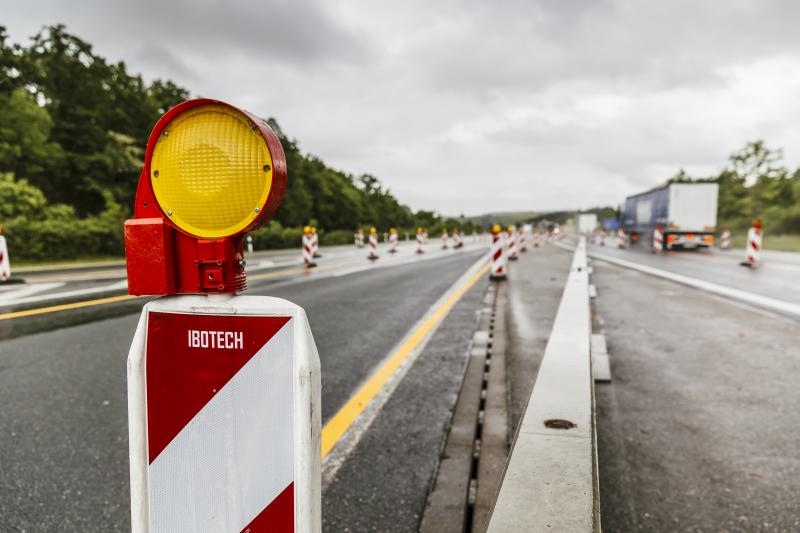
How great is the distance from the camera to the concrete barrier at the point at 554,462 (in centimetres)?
140

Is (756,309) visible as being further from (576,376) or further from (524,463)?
(524,463)

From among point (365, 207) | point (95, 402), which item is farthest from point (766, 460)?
point (365, 207)

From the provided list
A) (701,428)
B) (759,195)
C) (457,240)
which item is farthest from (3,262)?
(759,195)

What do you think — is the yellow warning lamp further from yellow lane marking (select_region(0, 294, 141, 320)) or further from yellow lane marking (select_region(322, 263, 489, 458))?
yellow lane marking (select_region(0, 294, 141, 320))

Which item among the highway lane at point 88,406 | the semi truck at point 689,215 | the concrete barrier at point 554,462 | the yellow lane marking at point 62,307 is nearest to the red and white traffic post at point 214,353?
the concrete barrier at point 554,462

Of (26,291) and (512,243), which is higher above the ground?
(512,243)

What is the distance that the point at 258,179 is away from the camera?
1.08 m

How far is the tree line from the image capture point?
62.3ft

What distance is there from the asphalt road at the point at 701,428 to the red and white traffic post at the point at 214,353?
145 cm

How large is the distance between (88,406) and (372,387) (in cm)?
190

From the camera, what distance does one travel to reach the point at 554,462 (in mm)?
1711

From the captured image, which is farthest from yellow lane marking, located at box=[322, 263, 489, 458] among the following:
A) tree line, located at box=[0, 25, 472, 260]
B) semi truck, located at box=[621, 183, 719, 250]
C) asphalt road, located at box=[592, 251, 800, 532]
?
semi truck, located at box=[621, 183, 719, 250]

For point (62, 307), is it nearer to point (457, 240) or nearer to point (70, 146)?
point (457, 240)

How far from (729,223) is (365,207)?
1984 inches
